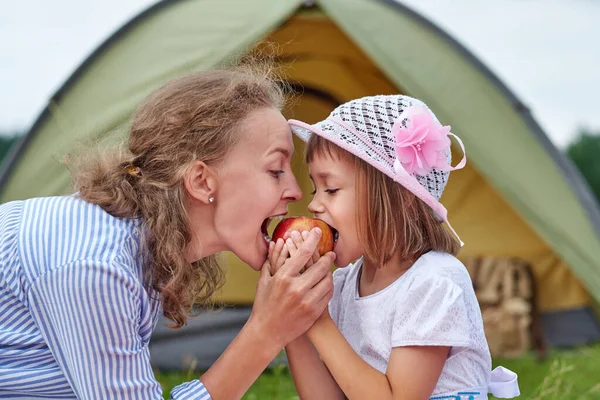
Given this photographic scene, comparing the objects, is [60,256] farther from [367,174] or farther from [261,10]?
[261,10]

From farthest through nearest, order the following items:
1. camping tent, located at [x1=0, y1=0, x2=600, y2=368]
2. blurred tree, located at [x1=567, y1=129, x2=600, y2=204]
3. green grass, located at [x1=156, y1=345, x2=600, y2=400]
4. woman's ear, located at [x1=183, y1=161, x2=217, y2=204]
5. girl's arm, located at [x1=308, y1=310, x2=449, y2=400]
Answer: blurred tree, located at [x1=567, y1=129, x2=600, y2=204]
camping tent, located at [x1=0, y1=0, x2=600, y2=368]
green grass, located at [x1=156, y1=345, x2=600, y2=400]
woman's ear, located at [x1=183, y1=161, x2=217, y2=204]
girl's arm, located at [x1=308, y1=310, x2=449, y2=400]

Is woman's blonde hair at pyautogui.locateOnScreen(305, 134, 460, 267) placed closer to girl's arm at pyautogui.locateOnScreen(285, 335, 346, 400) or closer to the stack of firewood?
girl's arm at pyautogui.locateOnScreen(285, 335, 346, 400)

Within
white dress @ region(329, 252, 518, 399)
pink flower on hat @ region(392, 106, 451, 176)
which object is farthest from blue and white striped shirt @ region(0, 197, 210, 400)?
pink flower on hat @ region(392, 106, 451, 176)

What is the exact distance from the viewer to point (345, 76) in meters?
4.44

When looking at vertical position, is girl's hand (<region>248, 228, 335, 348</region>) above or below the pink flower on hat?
below

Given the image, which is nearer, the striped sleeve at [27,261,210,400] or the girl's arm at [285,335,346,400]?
the striped sleeve at [27,261,210,400]

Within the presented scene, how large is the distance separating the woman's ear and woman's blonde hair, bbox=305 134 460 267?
276 millimetres

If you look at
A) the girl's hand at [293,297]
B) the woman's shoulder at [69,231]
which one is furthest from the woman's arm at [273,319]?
the woman's shoulder at [69,231]

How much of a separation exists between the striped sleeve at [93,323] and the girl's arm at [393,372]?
431 mm

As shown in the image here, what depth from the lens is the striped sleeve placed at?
5.09 feet

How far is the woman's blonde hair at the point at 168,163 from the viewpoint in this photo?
1780 millimetres

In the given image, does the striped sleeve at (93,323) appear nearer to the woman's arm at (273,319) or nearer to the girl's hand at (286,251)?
the woman's arm at (273,319)

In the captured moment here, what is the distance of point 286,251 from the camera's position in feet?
6.13

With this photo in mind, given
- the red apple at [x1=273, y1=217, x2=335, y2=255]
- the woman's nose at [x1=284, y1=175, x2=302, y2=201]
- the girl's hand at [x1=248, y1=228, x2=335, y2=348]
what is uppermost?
the woman's nose at [x1=284, y1=175, x2=302, y2=201]
